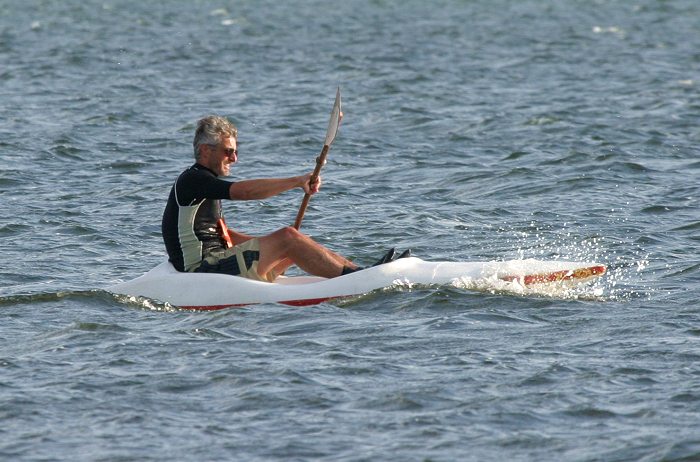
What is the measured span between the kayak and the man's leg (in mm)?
124

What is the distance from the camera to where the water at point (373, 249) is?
733cm

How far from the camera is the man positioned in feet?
32.3

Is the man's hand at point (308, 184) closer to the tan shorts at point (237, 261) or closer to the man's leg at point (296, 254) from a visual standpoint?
the man's leg at point (296, 254)

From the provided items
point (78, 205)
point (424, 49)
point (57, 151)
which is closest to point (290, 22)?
point (424, 49)

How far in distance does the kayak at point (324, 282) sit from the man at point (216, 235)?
0.15 metres

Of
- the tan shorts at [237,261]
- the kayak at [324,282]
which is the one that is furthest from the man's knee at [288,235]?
the kayak at [324,282]

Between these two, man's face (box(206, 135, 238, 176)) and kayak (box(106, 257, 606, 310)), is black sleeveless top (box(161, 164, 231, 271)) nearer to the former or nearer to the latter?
man's face (box(206, 135, 238, 176))

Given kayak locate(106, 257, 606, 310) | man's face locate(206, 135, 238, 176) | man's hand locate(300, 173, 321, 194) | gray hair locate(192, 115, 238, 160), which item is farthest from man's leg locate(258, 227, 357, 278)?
gray hair locate(192, 115, 238, 160)

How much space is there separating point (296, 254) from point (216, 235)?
0.64m

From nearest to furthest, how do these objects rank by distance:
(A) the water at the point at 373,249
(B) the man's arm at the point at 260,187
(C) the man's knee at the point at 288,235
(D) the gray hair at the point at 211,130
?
(A) the water at the point at 373,249 < (B) the man's arm at the point at 260,187 < (D) the gray hair at the point at 211,130 < (C) the man's knee at the point at 288,235

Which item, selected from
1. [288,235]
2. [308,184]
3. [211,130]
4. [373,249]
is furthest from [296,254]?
[373,249]

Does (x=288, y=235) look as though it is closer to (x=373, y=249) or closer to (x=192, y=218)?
(x=192, y=218)

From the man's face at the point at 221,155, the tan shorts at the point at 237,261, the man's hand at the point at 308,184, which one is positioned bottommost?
the tan shorts at the point at 237,261

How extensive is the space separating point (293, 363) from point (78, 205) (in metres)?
5.97
